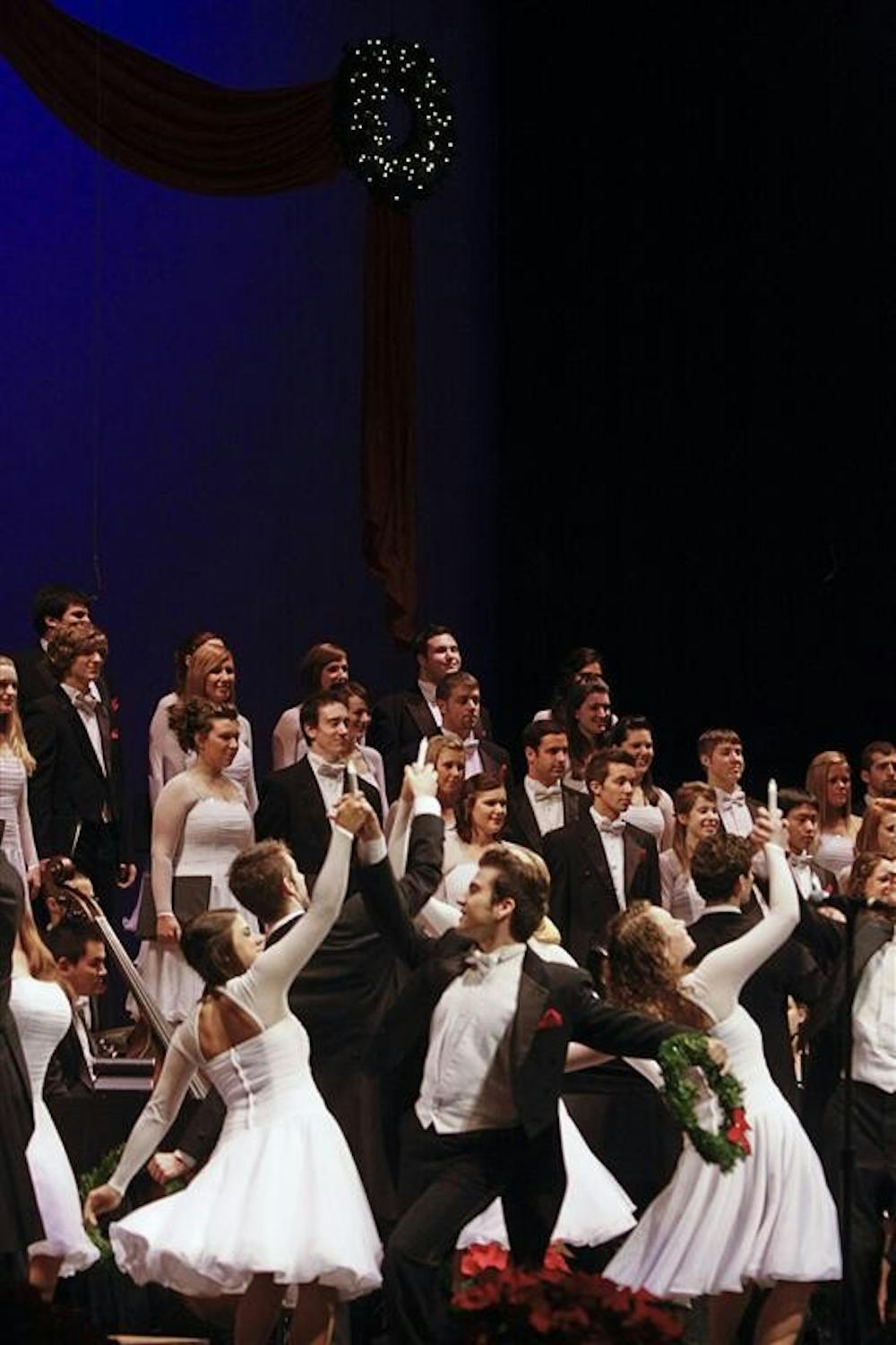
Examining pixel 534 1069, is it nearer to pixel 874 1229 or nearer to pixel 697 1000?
pixel 697 1000

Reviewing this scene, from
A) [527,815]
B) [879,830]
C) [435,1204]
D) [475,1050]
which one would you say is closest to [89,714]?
[527,815]

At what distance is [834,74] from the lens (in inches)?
590

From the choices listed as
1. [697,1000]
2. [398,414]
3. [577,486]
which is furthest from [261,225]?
[697,1000]

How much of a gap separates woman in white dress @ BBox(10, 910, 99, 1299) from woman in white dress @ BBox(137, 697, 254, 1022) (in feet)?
6.78

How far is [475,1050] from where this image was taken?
7.33 metres

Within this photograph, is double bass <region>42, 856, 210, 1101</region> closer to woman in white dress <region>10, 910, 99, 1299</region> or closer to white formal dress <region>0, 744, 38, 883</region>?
white formal dress <region>0, 744, 38, 883</region>

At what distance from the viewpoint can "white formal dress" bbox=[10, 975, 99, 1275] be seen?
7.57 m

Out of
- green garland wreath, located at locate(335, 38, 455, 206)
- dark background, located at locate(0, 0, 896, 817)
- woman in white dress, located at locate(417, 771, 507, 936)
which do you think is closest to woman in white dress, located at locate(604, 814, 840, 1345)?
woman in white dress, located at locate(417, 771, 507, 936)

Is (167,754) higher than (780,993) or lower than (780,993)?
higher

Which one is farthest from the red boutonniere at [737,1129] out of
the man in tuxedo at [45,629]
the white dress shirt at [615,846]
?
the man in tuxedo at [45,629]

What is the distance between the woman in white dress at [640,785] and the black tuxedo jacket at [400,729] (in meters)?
0.72

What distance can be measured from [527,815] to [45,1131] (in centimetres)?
362

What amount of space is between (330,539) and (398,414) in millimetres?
994

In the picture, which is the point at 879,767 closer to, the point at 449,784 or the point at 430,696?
the point at 430,696
